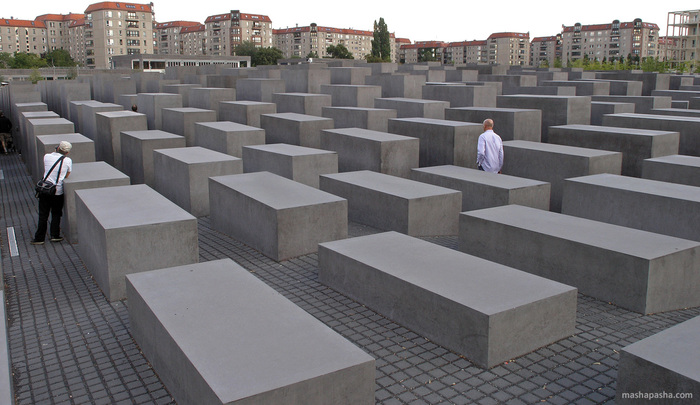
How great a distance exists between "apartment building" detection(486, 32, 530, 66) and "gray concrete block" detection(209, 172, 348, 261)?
17986cm

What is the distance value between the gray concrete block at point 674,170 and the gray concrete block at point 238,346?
25.6 feet

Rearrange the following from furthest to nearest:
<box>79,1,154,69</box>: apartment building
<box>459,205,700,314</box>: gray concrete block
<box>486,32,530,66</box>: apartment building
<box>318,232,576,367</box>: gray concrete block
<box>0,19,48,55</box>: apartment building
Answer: <box>486,32,530,66</box>: apartment building < <box>0,19,48,55</box>: apartment building < <box>79,1,154,69</box>: apartment building < <box>459,205,700,314</box>: gray concrete block < <box>318,232,576,367</box>: gray concrete block

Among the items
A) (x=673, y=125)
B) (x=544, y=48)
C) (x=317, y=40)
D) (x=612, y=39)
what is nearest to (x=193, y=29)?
(x=317, y=40)

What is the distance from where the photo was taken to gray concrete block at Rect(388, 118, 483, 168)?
1273cm

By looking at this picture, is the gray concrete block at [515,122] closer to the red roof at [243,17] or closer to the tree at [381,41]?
the tree at [381,41]

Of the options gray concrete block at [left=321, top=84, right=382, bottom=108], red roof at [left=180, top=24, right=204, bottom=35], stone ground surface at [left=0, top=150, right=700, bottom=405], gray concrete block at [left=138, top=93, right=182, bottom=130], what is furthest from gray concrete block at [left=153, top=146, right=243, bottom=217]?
red roof at [left=180, top=24, right=204, bottom=35]

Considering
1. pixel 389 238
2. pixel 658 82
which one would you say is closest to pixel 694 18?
pixel 658 82

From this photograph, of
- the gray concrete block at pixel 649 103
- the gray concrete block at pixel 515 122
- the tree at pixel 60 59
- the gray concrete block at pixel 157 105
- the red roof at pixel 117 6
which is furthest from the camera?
the red roof at pixel 117 6

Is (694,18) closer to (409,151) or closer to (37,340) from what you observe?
(409,151)

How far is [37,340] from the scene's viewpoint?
6.12 m

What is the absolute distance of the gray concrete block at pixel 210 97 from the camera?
819 inches

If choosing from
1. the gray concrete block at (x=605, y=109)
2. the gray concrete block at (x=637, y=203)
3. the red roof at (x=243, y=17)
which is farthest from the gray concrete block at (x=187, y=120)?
the red roof at (x=243, y=17)

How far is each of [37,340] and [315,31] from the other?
16581cm

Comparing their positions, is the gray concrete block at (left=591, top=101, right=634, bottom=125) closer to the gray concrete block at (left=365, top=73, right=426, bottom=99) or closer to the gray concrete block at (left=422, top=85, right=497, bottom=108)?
the gray concrete block at (left=422, top=85, right=497, bottom=108)
